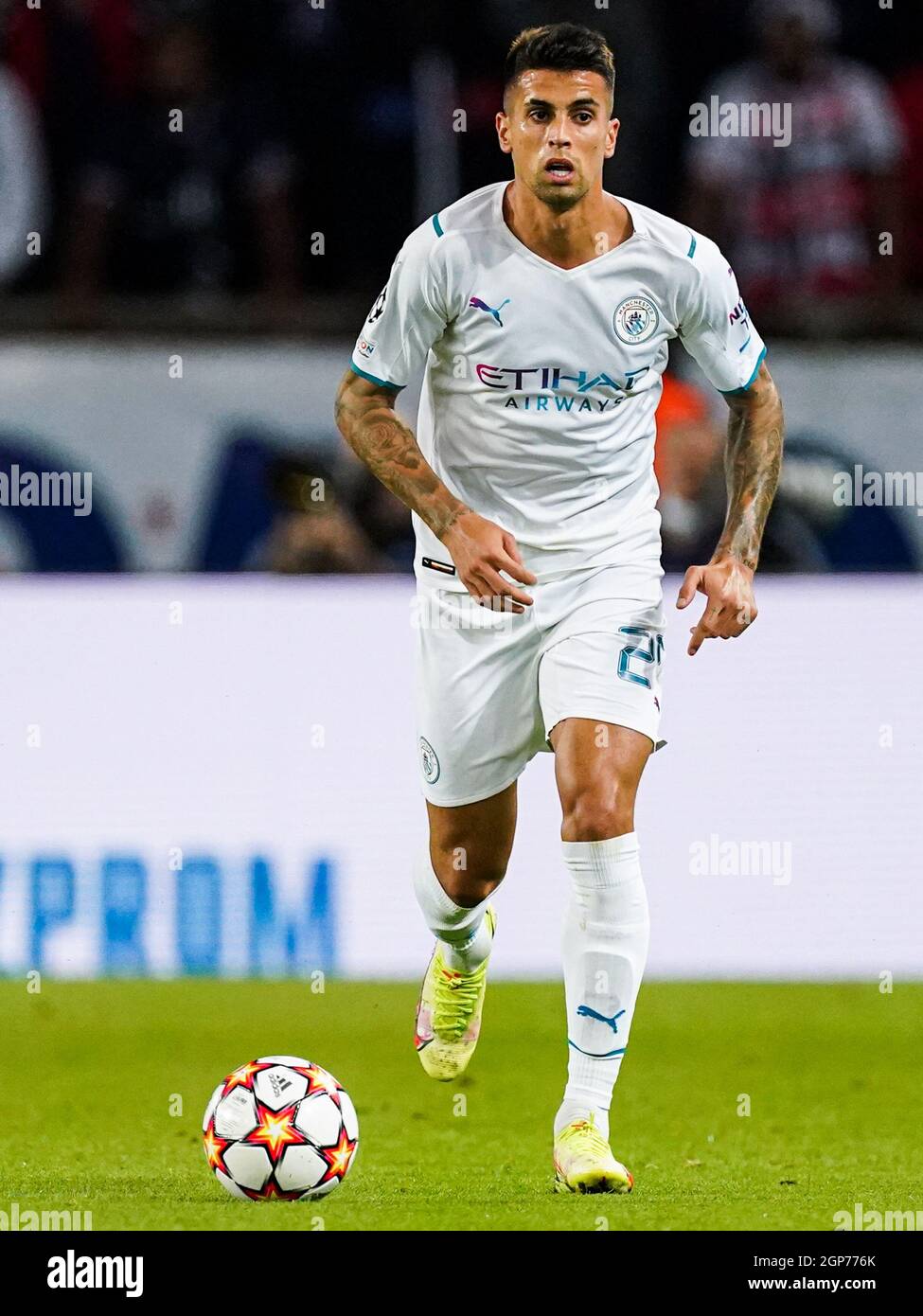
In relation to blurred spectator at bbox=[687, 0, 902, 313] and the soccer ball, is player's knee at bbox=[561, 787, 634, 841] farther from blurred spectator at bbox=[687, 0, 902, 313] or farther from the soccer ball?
blurred spectator at bbox=[687, 0, 902, 313]

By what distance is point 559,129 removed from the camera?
5.95 meters

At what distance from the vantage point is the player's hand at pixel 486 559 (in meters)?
5.75

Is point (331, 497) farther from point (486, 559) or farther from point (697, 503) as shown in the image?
point (486, 559)

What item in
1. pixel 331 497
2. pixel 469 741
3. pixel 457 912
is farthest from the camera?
pixel 331 497

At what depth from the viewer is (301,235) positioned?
41.4 feet

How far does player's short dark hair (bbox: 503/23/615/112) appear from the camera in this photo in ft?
19.6

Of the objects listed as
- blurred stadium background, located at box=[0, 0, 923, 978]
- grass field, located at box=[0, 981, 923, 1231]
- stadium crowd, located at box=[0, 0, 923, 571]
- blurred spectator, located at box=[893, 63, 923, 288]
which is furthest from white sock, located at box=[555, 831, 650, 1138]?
blurred spectator, located at box=[893, 63, 923, 288]

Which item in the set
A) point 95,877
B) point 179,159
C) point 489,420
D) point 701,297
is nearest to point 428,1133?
point 489,420

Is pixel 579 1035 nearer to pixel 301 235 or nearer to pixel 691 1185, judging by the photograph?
pixel 691 1185

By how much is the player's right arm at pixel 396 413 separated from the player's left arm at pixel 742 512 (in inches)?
18.2

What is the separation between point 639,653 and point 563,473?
55 centimetres

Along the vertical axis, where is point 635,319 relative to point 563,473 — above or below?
above

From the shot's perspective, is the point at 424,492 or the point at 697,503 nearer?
the point at 424,492

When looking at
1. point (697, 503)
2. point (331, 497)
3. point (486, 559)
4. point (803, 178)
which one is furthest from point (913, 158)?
point (486, 559)
